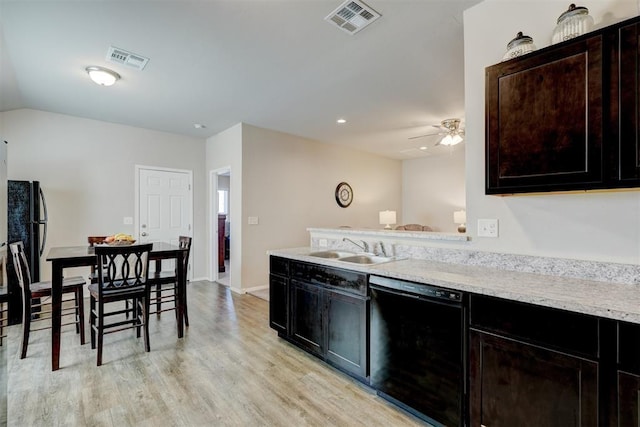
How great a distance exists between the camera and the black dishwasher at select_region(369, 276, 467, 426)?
1.65m

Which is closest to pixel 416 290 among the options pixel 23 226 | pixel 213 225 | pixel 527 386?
pixel 527 386

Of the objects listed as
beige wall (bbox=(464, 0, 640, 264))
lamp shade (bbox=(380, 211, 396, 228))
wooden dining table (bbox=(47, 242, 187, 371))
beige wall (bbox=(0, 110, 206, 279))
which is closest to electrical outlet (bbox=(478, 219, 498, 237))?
beige wall (bbox=(464, 0, 640, 264))

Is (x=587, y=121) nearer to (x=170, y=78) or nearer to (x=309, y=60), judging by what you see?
(x=309, y=60)

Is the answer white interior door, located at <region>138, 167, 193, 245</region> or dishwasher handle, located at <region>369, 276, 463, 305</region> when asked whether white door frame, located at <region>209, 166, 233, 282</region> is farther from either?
dishwasher handle, located at <region>369, 276, 463, 305</region>

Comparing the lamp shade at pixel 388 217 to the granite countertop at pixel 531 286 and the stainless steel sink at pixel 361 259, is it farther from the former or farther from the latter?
the granite countertop at pixel 531 286

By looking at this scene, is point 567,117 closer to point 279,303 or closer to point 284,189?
point 279,303

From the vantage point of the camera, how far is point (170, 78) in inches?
128

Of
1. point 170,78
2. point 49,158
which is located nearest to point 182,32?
point 170,78

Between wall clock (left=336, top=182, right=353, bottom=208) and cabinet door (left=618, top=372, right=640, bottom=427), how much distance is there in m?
5.37

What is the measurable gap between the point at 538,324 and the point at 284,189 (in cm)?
451

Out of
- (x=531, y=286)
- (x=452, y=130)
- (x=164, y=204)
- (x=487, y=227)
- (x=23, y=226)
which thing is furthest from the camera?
(x=164, y=204)

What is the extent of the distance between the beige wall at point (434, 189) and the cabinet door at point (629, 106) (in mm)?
5692

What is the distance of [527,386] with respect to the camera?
1396 millimetres

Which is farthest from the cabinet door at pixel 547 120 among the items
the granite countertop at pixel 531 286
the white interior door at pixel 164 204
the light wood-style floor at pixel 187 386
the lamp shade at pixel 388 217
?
the white interior door at pixel 164 204
